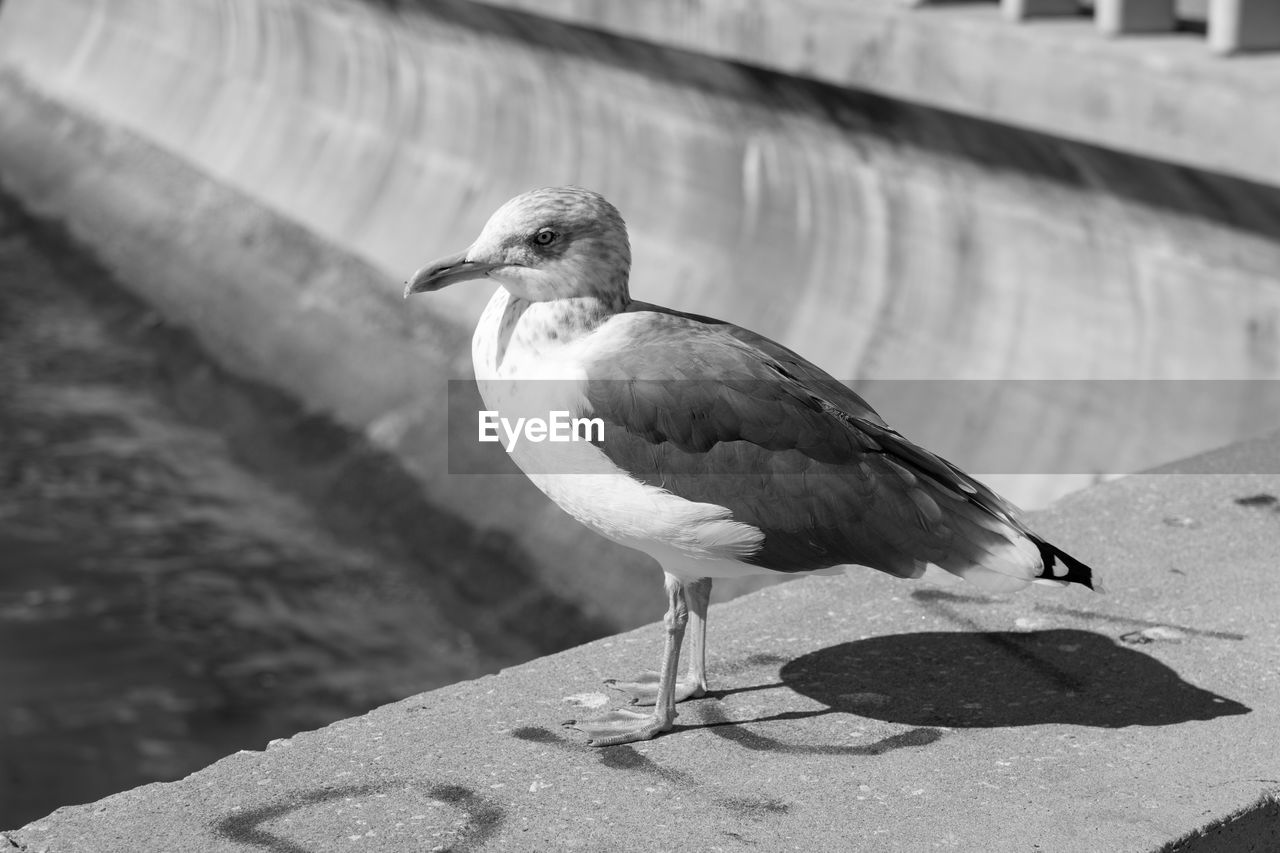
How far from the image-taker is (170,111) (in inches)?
787

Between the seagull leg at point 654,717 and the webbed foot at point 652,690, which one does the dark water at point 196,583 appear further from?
the seagull leg at point 654,717

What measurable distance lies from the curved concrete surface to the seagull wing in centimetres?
438

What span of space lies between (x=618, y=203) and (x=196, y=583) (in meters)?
4.50

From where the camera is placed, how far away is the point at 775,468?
13.9 ft

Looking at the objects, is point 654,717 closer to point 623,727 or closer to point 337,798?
point 623,727

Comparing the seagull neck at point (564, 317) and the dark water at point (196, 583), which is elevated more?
the seagull neck at point (564, 317)

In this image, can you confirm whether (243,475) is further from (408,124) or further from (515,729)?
(515,729)

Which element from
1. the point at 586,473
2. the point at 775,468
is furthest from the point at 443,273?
the point at 775,468

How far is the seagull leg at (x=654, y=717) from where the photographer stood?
13.8 ft

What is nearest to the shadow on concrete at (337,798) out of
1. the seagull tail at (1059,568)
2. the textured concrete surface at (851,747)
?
Answer: the textured concrete surface at (851,747)

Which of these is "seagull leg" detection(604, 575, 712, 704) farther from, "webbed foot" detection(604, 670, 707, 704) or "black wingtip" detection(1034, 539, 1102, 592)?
"black wingtip" detection(1034, 539, 1102, 592)

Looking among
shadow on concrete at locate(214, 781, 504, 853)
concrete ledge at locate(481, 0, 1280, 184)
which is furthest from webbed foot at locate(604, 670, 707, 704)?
concrete ledge at locate(481, 0, 1280, 184)

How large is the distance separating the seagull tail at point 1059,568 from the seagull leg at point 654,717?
96 cm

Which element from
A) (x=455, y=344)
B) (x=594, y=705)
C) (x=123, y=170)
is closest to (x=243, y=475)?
(x=455, y=344)
